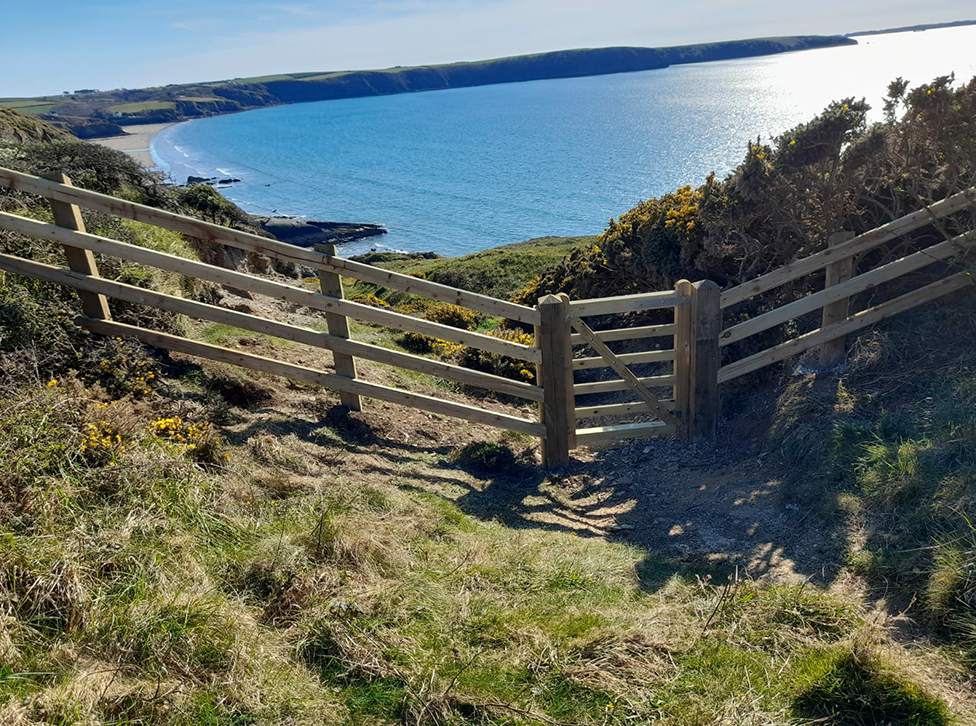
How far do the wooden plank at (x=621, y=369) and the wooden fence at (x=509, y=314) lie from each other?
16mm

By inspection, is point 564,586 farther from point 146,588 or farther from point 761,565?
point 146,588

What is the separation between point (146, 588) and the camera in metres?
4.00

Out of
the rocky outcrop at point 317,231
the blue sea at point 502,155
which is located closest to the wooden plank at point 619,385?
the blue sea at point 502,155

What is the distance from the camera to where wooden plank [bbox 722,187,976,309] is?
7.35m

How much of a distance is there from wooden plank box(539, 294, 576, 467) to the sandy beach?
89837 millimetres

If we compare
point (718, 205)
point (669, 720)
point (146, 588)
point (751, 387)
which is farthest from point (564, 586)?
point (718, 205)

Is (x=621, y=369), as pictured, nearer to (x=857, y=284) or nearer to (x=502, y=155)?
(x=857, y=284)

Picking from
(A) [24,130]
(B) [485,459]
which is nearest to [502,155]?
(A) [24,130]

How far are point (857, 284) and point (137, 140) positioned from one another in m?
146

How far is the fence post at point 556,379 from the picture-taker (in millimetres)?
7207

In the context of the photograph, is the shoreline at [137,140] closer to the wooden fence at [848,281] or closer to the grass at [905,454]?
the wooden fence at [848,281]

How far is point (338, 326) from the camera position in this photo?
7.29 metres

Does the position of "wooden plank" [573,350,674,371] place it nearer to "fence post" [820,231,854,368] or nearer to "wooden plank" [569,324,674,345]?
"wooden plank" [569,324,674,345]

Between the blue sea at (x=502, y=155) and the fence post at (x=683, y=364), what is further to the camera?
the blue sea at (x=502, y=155)
